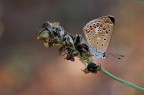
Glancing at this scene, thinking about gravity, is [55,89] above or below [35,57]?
below

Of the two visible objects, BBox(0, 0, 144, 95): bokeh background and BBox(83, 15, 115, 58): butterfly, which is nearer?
BBox(83, 15, 115, 58): butterfly

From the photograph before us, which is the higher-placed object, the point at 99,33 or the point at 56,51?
the point at 56,51

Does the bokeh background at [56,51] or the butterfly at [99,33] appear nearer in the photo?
the butterfly at [99,33]

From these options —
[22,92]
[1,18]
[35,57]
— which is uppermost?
[1,18]

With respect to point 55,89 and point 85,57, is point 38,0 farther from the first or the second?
point 85,57

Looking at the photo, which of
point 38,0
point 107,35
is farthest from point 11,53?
point 107,35
